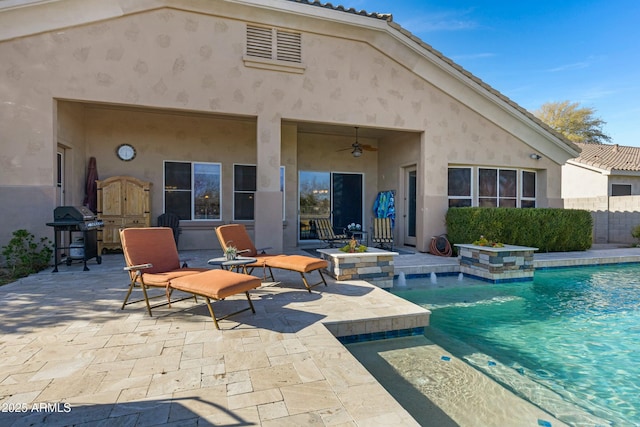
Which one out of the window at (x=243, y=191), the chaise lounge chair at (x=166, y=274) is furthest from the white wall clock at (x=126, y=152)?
the chaise lounge chair at (x=166, y=274)

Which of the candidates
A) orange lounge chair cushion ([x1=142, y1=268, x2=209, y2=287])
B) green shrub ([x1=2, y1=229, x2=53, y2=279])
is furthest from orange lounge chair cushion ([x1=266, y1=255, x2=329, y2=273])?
green shrub ([x1=2, y1=229, x2=53, y2=279])

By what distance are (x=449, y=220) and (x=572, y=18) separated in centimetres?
985

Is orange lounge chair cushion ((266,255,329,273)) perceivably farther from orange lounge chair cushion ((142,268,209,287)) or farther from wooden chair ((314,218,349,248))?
wooden chair ((314,218,349,248))

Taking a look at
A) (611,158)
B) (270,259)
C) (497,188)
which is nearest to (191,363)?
(270,259)

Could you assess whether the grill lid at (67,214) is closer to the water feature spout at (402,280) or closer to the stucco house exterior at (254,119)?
the stucco house exterior at (254,119)

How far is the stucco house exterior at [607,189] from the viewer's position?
12836mm

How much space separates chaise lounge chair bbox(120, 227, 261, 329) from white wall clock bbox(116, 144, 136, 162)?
18.5ft

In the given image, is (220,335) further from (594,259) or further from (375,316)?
(594,259)

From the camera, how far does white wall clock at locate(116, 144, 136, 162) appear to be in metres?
8.99

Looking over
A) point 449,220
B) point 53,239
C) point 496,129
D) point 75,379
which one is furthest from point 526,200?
point 53,239

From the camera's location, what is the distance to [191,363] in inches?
106

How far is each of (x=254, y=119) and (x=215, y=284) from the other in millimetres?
6314

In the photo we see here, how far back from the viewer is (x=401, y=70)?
892 centimetres

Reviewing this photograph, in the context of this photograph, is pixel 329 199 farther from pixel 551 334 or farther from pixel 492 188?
pixel 551 334
